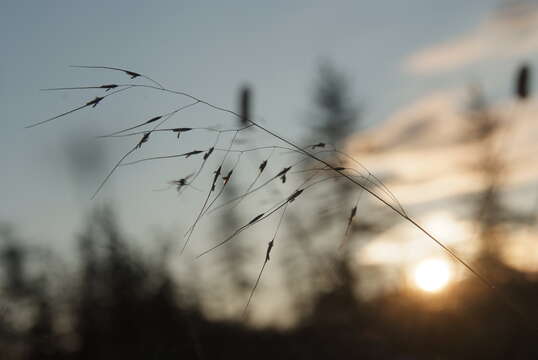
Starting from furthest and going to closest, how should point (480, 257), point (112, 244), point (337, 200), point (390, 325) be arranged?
point (337, 200)
point (480, 257)
point (390, 325)
point (112, 244)

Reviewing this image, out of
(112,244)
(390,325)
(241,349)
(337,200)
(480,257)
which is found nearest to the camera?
(112,244)

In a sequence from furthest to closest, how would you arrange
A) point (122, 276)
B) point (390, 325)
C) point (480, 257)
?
1. point (480, 257)
2. point (390, 325)
3. point (122, 276)

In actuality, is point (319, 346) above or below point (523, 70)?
below

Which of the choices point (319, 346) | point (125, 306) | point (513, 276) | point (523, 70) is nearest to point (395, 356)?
point (319, 346)

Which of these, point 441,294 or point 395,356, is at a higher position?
point 441,294

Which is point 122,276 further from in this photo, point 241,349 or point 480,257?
point 480,257

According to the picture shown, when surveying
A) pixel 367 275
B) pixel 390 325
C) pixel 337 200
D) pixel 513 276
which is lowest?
pixel 390 325

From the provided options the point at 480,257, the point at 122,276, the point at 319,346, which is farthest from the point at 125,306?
the point at 480,257

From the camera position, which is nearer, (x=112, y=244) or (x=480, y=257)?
(x=112, y=244)

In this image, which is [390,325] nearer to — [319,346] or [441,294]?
[441,294]
